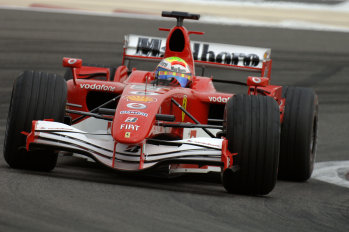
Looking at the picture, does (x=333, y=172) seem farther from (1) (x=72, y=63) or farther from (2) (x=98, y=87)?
(1) (x=72, y=63)

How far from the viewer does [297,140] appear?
1019 cm

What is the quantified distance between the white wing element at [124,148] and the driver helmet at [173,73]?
200cm

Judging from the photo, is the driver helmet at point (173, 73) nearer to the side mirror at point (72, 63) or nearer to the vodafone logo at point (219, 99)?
the vodafone logo at point (219, 99)

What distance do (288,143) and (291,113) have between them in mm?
405

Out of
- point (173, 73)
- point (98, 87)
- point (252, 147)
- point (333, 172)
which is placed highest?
point (173, 73)

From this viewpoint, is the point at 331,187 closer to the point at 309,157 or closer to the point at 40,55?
the point at 309,157

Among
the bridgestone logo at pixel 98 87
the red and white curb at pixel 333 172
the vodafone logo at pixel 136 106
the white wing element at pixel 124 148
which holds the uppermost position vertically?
the vodafone logo at pixel 136 106

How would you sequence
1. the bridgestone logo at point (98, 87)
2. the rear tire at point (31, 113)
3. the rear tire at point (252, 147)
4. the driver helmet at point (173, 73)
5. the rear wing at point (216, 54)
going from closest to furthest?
the rear tire at point (252, 147)
the rear tire at point (31, 113)
the bridgestone logo at point (98, 87)
the driver helmet at point (173, 73)
the rear wing at point (216, 54)

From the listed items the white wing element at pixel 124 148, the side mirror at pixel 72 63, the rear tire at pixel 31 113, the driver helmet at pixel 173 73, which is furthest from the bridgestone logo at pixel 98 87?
the white wing element at pixel 124 148

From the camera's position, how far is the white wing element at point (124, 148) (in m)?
8.03

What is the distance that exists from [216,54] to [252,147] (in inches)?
158

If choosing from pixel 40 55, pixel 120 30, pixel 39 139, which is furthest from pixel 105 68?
pixel 120 30

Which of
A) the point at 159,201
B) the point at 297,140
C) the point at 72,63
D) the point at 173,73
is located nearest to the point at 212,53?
the point at 173,73

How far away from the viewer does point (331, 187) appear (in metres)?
9.67
